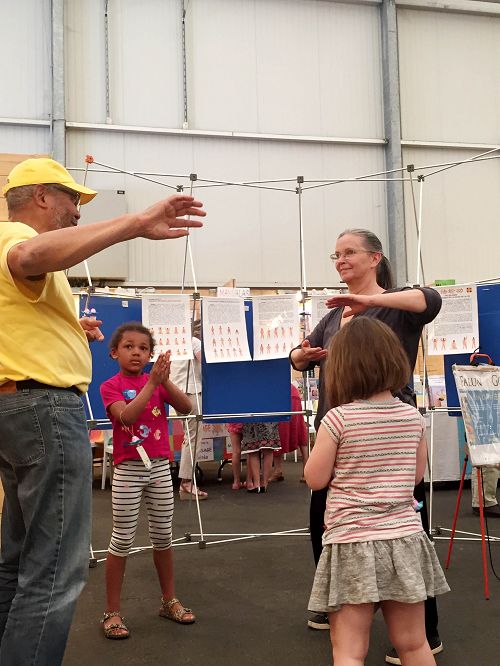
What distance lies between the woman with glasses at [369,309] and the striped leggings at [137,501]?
604 millimetres

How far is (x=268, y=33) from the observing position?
962 cm

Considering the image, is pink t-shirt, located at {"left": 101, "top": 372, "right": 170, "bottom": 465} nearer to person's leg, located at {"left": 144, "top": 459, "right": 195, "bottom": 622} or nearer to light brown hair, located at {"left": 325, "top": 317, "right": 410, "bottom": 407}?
person's leg, located at {"left": 144, "top": 459, "right": 195, "bottom": 622}

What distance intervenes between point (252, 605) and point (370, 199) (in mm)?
7875

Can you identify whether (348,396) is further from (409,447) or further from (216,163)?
(216,163)

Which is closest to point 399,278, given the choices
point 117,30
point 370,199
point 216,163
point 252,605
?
point 370,199

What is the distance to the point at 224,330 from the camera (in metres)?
3.92

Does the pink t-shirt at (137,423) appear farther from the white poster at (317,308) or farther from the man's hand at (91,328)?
the white poster at (317,308)

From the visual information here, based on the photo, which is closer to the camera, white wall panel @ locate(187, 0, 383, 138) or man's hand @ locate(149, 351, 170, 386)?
man's hand @ locate(149, 351, 170, 386)

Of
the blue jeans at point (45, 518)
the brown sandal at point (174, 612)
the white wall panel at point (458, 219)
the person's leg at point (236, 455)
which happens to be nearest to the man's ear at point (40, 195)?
the blue jeans at point (45, 518)

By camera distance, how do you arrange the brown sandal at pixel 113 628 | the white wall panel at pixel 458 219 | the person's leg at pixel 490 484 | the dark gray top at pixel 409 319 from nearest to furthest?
the dark gray top at pixel 409 319, the brown sandal at pixel 113 628, the person's leg at pixel 490 484, the white wall panel at pixel 458 219

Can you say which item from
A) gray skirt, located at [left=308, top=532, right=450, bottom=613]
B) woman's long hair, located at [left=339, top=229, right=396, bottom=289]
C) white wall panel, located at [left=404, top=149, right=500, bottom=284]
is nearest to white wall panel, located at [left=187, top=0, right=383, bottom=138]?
white wall panel, located at [left=404, top=149, right=500, bottom=284]

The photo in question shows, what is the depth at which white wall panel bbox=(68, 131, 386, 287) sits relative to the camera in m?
9.16

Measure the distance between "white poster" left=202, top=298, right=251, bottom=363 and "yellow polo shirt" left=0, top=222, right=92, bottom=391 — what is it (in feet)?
7.66

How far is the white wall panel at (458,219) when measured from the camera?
32.7ft
